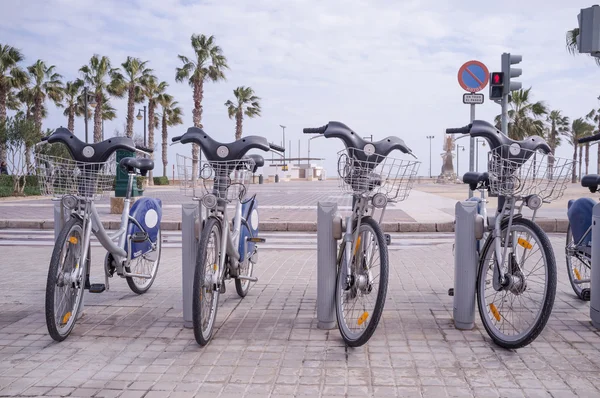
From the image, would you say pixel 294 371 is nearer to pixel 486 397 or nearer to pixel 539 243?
pixel 486 397

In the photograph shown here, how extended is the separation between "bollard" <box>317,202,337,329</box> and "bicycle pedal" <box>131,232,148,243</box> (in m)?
1.71

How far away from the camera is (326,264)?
426 centimetres

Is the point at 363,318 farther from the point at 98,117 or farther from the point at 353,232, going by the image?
the point at 98,117

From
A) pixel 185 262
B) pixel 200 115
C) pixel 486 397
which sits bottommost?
pixel 486 397

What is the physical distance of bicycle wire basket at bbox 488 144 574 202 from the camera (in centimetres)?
380

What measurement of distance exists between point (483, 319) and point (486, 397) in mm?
1038

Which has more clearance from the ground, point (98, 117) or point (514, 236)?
point (98, 117)

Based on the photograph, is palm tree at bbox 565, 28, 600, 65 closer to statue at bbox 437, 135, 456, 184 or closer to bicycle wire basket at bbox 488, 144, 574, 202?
bicycle wire basket at bbox 488, 144, 574, 202

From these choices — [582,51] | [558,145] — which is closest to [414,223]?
[582,51]

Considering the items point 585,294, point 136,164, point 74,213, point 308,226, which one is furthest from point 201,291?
point 308,226

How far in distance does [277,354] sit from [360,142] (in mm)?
1474

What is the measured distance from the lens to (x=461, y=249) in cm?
428

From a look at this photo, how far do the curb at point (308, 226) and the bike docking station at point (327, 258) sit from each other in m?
7.62

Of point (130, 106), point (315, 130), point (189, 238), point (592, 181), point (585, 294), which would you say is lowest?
point (585, 294)
